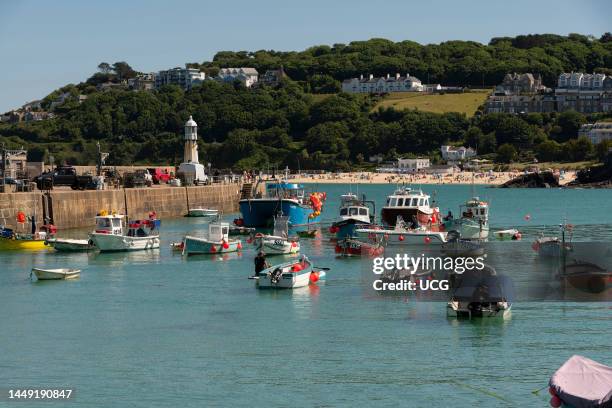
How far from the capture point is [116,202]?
292 feet

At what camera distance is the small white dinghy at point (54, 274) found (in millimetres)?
54250

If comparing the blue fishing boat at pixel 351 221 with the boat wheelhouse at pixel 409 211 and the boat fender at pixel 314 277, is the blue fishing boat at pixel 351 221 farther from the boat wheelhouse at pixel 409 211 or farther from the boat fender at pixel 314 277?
the boat fender at pixel 314 277

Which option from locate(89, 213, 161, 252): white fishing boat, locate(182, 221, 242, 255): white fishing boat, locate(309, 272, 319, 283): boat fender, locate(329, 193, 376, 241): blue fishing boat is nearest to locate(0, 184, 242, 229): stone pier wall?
locate(89, 213, 161, 252): white fishing boat

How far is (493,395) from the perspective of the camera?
3247 cm

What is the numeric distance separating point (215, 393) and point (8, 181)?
197 ft

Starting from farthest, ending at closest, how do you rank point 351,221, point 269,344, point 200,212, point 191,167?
point 191,167, point 200,212, point 351,221, point 269,344

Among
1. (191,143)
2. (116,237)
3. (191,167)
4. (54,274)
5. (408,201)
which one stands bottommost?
(54,274)

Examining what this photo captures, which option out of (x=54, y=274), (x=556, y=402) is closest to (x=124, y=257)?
(x=54, y=274)

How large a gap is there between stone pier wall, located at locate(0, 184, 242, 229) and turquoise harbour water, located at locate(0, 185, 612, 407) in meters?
20.4

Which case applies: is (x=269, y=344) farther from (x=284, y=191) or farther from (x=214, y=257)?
(x=284, y=191)

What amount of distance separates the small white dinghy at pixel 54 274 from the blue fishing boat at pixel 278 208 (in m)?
28.6

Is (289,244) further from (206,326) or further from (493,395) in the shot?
(493,395)

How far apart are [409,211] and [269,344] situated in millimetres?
34629

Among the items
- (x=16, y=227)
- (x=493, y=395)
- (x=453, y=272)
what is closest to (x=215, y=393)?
(x=493, y=395)
